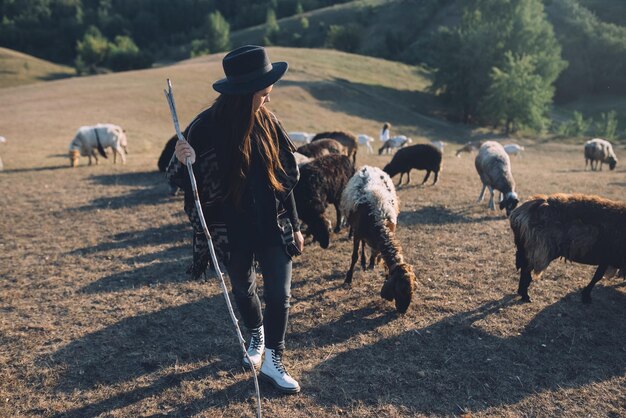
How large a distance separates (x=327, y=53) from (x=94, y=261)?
46891mm

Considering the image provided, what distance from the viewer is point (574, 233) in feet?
18.6

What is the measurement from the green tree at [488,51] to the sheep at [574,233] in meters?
33.0

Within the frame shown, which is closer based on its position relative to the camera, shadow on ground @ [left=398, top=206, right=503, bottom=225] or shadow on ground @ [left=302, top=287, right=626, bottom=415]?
shadow on ground @ [left=302, top=287, right=626, bottom=415]

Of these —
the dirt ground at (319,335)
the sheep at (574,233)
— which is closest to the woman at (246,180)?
the dirt ground at (319,335)

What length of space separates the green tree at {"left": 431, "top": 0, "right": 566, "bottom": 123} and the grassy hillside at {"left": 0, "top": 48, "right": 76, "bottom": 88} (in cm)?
4678

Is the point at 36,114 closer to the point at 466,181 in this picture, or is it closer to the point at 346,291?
the point at 466,181

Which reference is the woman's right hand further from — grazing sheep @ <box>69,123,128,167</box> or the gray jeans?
grazing sheep @ <box>69,123,128,167</box>

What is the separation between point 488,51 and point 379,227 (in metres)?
37.0

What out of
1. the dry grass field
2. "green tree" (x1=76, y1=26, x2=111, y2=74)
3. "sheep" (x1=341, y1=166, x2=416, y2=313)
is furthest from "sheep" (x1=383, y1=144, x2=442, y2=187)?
"green tree" (x1=76, y1=26, x2=111, y2=74)

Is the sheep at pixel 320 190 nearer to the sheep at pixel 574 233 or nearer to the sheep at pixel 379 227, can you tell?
the sheep at pixel 379 227

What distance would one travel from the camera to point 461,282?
6422 mm

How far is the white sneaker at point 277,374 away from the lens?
13.2 ft

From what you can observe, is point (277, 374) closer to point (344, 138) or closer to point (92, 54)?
point (344, 138)

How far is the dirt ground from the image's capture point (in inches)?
160
